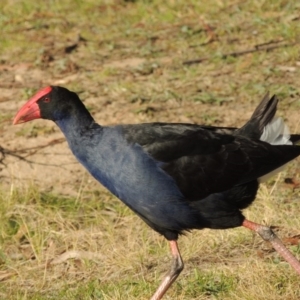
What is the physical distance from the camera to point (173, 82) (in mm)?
7609

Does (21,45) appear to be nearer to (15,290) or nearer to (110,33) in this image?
(110,33)

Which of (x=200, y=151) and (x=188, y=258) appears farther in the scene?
(x=188, y=258)

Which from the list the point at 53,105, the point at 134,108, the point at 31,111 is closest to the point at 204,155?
the point at 53,105

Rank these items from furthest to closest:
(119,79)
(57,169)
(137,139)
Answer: (119,79), (57,169), (137,139)

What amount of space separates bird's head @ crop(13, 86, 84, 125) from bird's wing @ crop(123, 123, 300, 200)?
34 centimetres

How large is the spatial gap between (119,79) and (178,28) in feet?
3.85

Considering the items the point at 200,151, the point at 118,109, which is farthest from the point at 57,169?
the point at 200,151

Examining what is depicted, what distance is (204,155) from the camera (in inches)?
181

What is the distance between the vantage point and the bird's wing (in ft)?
14.7

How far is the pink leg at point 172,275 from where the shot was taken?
14.9 feet

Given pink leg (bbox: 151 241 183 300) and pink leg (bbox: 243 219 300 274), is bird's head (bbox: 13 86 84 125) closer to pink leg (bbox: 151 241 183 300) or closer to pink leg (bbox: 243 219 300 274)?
pink leg (bbox: 151 241 183 300)

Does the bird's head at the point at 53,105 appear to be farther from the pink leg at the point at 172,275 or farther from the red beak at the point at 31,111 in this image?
the pink leg at the point at 172,275

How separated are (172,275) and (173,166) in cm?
56

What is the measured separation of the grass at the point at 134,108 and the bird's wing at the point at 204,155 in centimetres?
47
